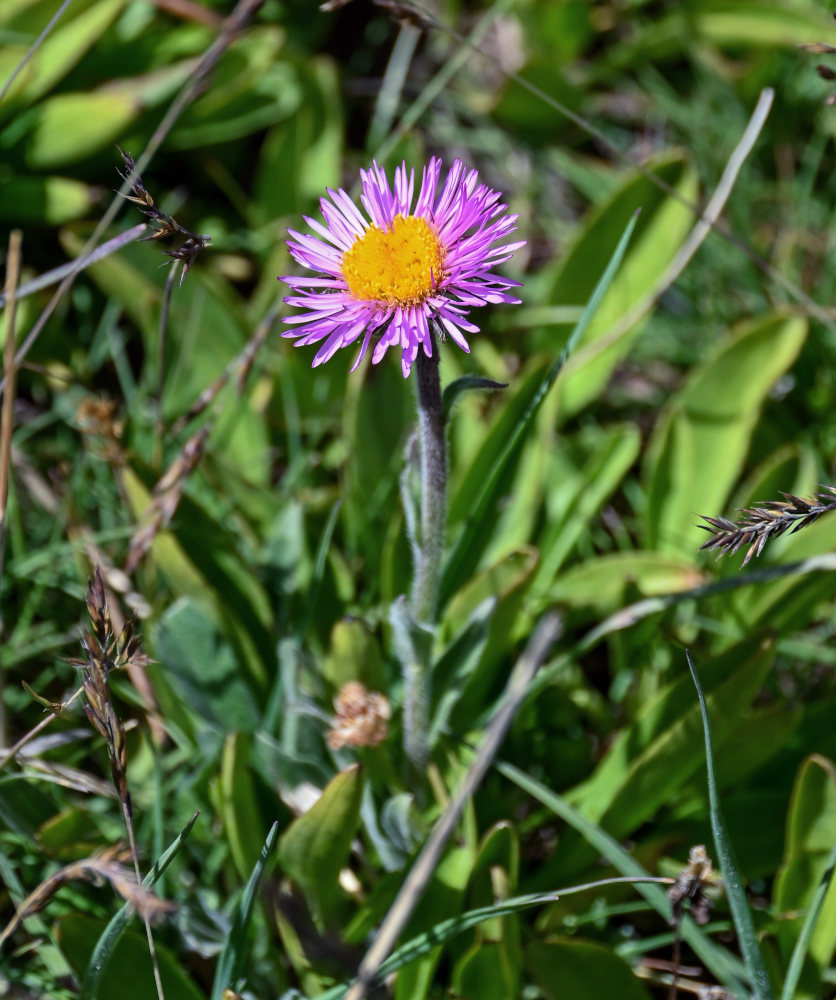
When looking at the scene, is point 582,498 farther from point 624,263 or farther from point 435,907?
point 435,907

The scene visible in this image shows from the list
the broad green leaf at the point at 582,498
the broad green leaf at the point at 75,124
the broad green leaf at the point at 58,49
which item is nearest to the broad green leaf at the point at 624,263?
the broad green leaf at the point at 582,498

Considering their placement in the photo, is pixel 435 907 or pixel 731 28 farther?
pixel 731 28

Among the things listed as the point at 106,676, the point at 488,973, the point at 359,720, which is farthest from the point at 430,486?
the point at 488,973

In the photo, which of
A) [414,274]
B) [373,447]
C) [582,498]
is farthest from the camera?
[373,447]

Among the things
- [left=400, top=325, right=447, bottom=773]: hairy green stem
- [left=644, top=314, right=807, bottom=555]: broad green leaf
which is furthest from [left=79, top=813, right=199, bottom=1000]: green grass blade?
[left=644, top=314, right=807, bottom=555]: broad green leaf

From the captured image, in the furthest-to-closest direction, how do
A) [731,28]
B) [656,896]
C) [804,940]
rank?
[731,28]
[656,896]
[804,940]

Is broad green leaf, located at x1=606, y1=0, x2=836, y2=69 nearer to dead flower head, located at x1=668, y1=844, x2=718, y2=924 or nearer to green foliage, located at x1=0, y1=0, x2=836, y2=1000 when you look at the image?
green foliage, located at x1=0, y1=0, x2=836, y2=1000

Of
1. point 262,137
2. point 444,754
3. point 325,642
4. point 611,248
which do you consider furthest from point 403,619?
point 262,137

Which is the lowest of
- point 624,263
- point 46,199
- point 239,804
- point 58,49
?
point 239,804
